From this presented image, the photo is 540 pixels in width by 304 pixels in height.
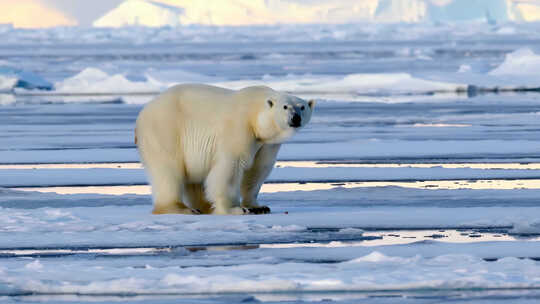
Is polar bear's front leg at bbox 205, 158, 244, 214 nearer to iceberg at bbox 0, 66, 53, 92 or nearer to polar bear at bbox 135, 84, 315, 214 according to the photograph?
polar bear at bbox 135, 84, 315, 214

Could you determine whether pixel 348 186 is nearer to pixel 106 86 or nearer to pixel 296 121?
pixel 296 121

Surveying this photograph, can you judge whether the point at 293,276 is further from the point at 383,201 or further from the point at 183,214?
the point at 383,201

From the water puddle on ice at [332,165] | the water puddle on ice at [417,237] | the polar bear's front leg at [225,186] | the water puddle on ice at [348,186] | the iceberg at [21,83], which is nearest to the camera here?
the water puddle on ice at [417,237]

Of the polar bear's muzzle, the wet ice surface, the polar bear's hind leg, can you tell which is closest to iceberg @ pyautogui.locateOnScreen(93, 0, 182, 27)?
the wet ice surface

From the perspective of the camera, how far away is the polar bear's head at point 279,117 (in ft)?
16.2


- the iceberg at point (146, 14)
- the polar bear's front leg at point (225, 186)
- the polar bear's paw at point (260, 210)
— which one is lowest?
the iceberg at point (146, 14)

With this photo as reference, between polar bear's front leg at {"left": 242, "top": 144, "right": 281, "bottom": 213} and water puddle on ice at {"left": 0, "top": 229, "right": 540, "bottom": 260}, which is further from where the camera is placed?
polar bear's front leg at {"left": 242, "top": 144, "right": 281, "bottom": 213}

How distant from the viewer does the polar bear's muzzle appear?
4910 millimetres

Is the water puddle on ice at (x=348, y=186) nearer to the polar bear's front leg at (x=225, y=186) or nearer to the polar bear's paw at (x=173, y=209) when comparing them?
the polar bear's paw at (x=173, y=209)

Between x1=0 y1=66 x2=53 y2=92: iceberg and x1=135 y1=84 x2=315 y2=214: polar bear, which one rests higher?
x1=135 y1=84 x2=315 y2=214: polar bear

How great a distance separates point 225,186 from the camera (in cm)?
504

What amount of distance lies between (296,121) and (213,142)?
1.48 ft

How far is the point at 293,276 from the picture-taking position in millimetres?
3559

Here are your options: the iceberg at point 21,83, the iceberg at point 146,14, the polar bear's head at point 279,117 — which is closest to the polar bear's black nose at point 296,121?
the polar bear's head at point 279,117
